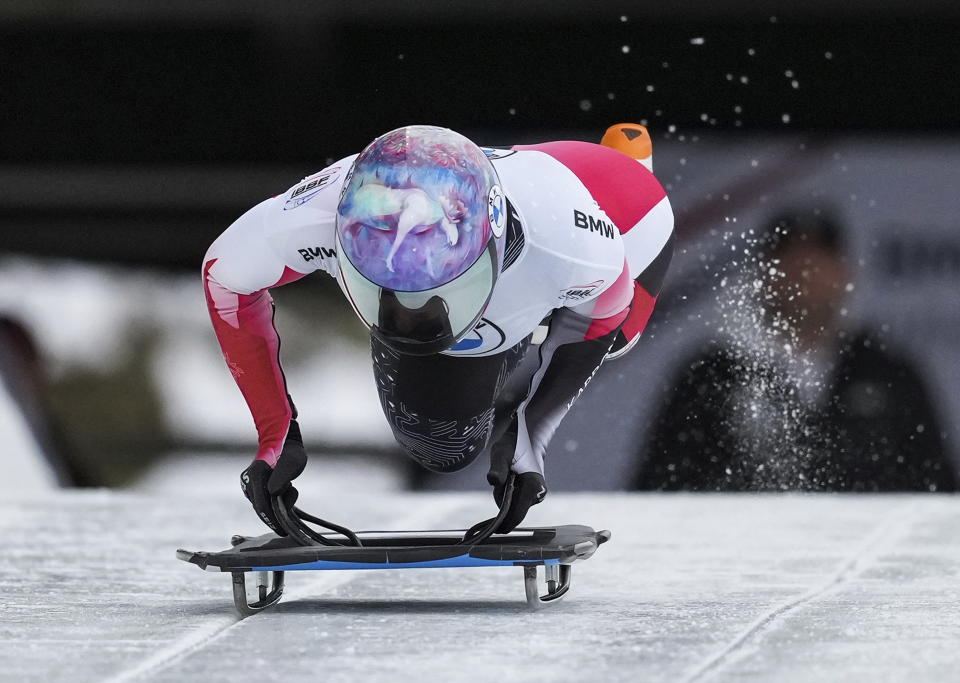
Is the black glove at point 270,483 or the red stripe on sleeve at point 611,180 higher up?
the red stripe on sleeve at point 611,180

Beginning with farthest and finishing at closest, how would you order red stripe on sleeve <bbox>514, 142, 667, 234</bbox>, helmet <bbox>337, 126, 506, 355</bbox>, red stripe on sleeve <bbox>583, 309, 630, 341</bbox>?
red stripe on sleeve <bbox>514, 142, 667, 234</bbox>
red stripe on sleeve <bbox>583, 309, 630, 341</bbox>
helmet <bbox>337, 126, 506, 355</bbox>

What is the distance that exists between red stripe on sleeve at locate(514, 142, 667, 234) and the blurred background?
3037 mm

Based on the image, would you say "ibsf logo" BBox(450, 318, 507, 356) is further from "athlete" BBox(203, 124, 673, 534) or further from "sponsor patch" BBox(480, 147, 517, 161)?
"sponsor patch" BBox(480, 147, 517, 161)

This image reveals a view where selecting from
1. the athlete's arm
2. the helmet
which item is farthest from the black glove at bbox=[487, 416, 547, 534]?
the helmet

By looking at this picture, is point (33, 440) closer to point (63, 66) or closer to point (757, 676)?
point (63, 66)

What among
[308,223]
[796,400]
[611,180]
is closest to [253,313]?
[308,223]

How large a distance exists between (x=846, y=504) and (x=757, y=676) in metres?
4.28

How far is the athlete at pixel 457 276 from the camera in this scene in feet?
11.9

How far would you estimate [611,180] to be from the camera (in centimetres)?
490

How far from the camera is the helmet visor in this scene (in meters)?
3.62

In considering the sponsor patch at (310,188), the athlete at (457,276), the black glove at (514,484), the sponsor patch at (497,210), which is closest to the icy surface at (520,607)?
the black glove at (514,484)

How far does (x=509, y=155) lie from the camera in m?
4.41

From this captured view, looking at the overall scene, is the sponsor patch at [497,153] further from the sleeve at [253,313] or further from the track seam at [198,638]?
the track seam at [198,638]

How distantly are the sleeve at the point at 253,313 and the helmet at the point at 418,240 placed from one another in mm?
592
